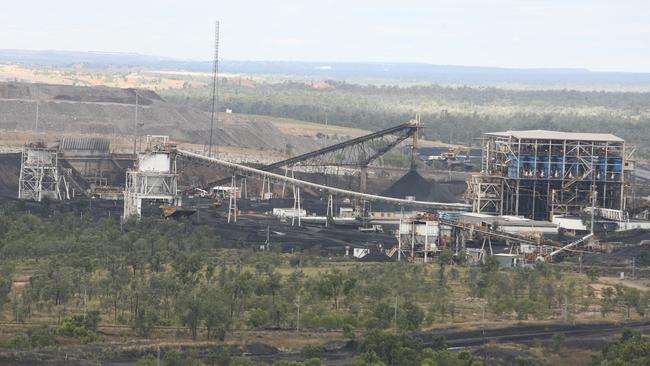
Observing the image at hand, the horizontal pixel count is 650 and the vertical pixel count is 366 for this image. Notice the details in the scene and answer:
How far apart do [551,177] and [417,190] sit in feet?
56.8

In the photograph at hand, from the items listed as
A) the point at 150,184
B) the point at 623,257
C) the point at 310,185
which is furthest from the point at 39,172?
the point at 623,257

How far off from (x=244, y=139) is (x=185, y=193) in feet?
185

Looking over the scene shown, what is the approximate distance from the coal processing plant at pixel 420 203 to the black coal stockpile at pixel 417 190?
4.3 inches

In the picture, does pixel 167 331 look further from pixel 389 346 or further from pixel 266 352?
pixel 389 346

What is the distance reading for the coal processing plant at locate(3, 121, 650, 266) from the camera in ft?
323

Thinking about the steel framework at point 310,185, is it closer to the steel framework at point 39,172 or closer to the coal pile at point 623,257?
the steel framework at point 39,172

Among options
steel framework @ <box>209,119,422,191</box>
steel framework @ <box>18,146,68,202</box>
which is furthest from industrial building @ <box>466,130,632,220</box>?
steel framework @ <box>18,146,68,202</box>

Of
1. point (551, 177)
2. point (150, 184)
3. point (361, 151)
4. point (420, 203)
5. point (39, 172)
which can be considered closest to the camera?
point (551, 177)

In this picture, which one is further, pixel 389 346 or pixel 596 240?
pixel 596 240

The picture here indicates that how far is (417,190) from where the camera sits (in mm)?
123188

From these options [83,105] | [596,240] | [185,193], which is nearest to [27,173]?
[185,193]

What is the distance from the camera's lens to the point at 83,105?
180125mm

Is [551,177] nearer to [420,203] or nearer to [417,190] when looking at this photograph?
[420,203]

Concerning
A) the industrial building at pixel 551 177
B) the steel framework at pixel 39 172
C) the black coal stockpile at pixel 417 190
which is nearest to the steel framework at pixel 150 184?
the steel framework at pixel 39 172
